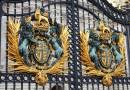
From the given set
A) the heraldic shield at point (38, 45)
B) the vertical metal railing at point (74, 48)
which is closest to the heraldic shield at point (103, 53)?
the vertical metal railing at point (74, 48)

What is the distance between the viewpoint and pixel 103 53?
8.34 meters

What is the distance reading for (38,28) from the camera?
7660mm

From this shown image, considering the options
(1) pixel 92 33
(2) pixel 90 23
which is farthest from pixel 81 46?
(2) pixel 90 23

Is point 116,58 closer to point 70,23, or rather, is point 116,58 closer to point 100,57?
point 100,57

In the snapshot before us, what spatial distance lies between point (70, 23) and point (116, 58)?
1.23 metres

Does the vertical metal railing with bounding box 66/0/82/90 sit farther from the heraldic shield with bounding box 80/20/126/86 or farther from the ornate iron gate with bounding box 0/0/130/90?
the heraldic shield with bounding box 80/20/126/86

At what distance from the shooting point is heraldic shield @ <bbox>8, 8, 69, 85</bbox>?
741 centimetres

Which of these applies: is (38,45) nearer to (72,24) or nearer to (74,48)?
(74,48)

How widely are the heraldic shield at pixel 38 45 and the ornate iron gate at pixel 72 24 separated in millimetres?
152

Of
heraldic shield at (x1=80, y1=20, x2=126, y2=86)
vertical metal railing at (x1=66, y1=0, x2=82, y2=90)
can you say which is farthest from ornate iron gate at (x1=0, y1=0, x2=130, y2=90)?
heraldic shield at (x1=80, y1=20, x2=126, y2=86)

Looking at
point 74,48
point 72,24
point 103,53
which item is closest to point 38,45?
point 74,48

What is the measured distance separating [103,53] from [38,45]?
147cm

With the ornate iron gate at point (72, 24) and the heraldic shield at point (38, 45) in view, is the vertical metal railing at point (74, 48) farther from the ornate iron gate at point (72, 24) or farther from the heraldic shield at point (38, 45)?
the heraldic shield at point (38, 45)

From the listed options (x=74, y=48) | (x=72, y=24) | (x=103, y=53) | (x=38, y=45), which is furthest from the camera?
(x=103, y=53)
